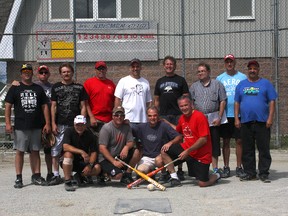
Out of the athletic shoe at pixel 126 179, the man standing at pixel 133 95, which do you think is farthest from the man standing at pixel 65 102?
the athletic shoe at pixel 126 179

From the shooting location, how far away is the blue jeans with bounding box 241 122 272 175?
8.84 m

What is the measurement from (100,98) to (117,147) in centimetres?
92

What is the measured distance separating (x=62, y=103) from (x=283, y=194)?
363cm

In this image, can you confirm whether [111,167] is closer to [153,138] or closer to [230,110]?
[153,138]

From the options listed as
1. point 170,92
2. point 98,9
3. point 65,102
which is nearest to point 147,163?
point 170,92

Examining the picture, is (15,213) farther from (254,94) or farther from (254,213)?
(254,94)

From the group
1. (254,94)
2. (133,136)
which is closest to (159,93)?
(133,136)

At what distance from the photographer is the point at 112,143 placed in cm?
868

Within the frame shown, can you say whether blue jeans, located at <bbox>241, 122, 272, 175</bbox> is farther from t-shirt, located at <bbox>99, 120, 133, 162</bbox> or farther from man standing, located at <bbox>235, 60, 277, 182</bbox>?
t-shirt, located at <bbox>99, 120, 133, 162</bbox>

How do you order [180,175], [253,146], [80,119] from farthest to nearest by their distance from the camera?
[180,175] → [253,146] → [80,119]

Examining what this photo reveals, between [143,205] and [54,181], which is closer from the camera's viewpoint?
[143,205]

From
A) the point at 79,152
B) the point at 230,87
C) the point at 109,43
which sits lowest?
the point at 79,152

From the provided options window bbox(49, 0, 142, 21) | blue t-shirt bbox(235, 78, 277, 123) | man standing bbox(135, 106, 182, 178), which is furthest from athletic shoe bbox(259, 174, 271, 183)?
window bbox(49, 0, 142, 21)

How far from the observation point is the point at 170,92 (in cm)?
907
